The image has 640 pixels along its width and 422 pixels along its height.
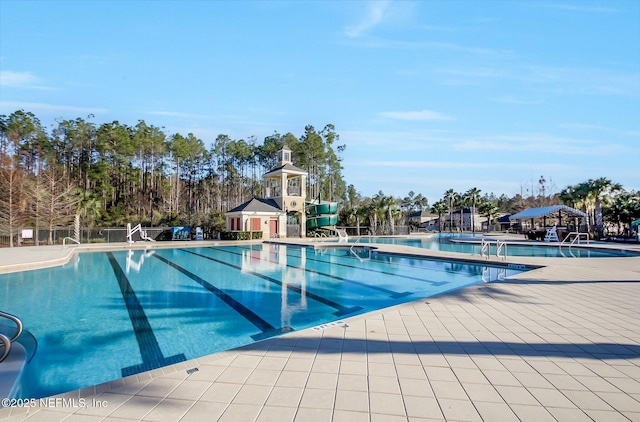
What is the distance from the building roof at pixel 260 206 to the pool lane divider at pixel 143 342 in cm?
1859

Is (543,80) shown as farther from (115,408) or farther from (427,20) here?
(115,408)

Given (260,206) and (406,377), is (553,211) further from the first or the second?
(406,377)

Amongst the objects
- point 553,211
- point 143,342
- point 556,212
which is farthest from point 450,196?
point 143,342

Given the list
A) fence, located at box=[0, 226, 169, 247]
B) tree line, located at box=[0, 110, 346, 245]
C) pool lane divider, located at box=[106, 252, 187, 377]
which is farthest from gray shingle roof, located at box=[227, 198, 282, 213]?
pool lane divider, located at box=[106, 252, 187, 377]

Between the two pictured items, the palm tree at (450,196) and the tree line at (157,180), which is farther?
the palm tree at (450,196)

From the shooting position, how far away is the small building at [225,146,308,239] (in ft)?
88.0

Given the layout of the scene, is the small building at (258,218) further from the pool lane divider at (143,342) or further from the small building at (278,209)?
the pool lane divider at (143,342)

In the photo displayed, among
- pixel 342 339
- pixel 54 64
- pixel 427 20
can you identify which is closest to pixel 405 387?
pixel 342 339

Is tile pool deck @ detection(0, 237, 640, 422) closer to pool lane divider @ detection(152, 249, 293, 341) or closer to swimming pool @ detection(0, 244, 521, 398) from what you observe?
pool lane divider @ detection(152, 249, 293, 341)

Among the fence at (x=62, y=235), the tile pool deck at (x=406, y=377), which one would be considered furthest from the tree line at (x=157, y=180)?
the tile pool deck at (x=406, y=377)

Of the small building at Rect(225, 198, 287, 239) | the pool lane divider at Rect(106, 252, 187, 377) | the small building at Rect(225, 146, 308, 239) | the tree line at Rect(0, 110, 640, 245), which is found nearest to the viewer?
the pool lane divider at Rect(106, 252, 187, 377)

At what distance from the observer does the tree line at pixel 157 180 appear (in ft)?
69.9

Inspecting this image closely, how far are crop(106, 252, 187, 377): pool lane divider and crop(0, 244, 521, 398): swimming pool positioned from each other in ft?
0.05

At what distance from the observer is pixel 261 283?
9.56m
